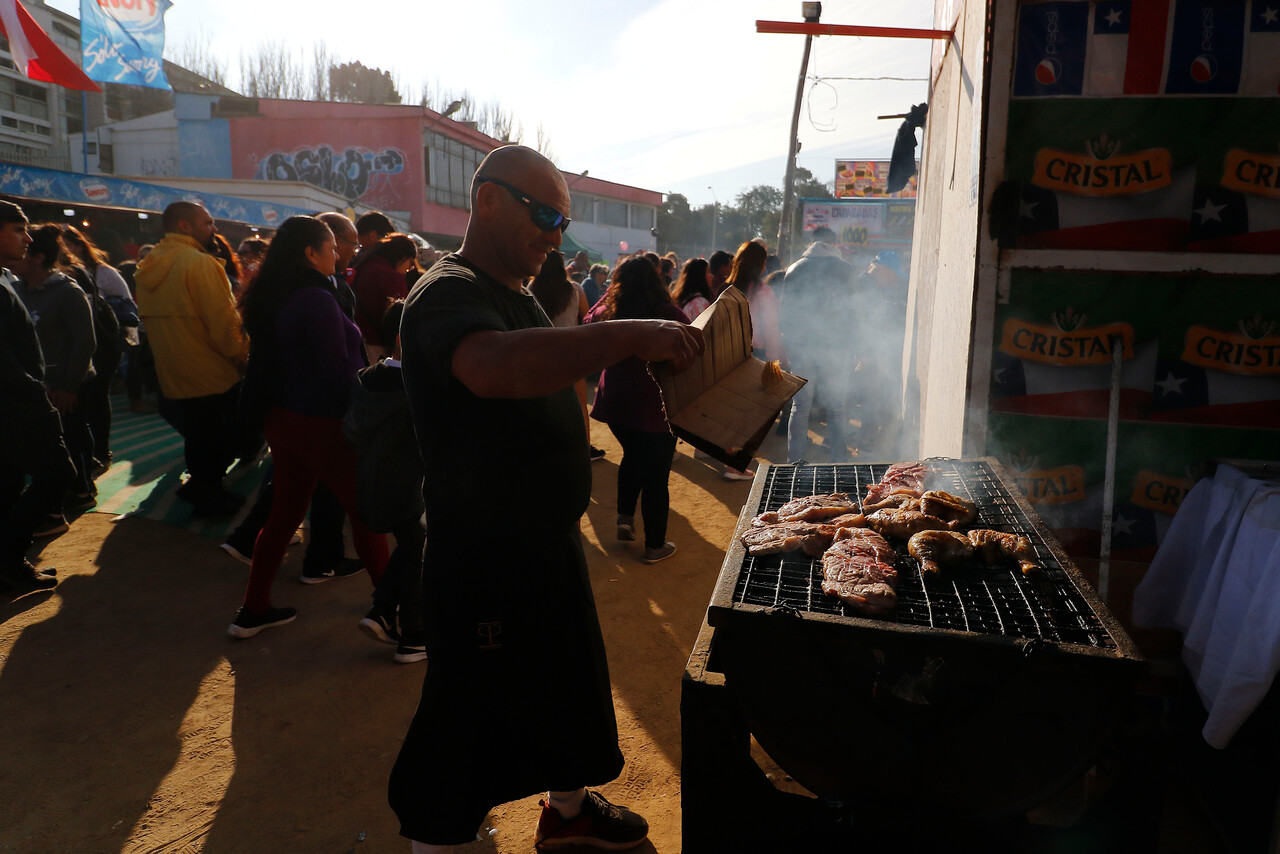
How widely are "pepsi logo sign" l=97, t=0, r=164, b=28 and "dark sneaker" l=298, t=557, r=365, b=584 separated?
37.8 ft

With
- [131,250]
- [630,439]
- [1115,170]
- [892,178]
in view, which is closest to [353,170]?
[131,250]

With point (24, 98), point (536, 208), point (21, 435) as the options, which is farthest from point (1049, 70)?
point (24, 98)

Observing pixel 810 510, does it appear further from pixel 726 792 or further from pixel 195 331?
pixel 195 331

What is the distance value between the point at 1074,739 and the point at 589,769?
4.47ft

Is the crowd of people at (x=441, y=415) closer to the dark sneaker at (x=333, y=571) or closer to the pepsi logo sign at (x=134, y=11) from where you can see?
the dark sneaker at (x=333, y=571)

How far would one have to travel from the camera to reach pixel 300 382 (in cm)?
378

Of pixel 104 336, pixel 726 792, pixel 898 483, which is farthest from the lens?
pixel 104 336

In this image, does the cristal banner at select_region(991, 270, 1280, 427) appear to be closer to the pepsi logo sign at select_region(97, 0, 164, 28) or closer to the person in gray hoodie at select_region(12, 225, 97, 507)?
the person in gray hoodie at select_region(12, 225, 97, 507)

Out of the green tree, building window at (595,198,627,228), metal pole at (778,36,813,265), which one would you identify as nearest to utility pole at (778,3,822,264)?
metal pole at (778,36,813,265)

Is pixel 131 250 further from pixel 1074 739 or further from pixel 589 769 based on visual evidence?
pixel 1074 739

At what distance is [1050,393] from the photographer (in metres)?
3.46

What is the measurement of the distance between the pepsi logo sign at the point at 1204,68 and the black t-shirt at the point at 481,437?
3145mm

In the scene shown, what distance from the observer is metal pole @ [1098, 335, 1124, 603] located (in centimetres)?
311

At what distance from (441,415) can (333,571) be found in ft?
12.1
